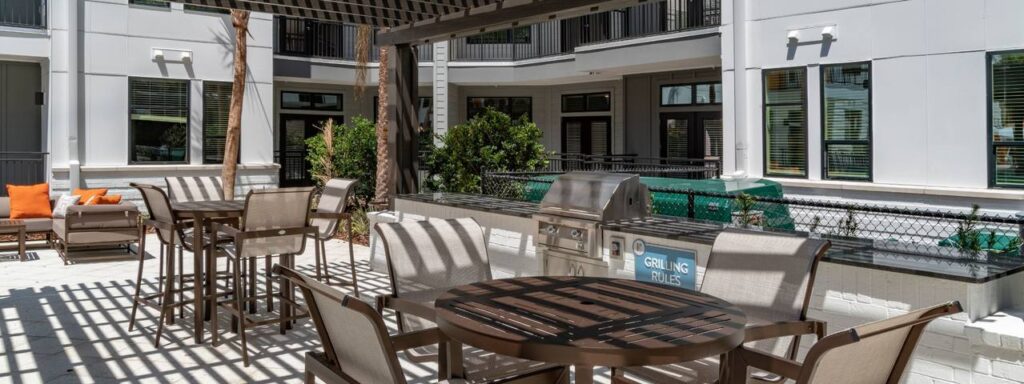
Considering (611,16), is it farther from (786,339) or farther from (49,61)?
Result: (786,339)

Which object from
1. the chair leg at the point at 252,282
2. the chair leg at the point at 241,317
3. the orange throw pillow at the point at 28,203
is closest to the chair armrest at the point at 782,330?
the chair leg at the point at 241,317

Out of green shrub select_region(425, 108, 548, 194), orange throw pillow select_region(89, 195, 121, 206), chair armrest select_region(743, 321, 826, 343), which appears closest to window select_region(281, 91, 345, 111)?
green shrub select_region(425, 108, 548, 194)

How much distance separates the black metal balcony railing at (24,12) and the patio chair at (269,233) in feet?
34.8

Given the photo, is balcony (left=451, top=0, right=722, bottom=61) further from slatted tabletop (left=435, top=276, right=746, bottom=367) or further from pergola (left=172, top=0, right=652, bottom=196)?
slatted tabletop (left=435, top=276, right=746, bottom=367)

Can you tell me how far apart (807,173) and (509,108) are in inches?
438

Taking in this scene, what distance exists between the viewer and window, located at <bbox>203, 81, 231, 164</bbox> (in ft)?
50.5

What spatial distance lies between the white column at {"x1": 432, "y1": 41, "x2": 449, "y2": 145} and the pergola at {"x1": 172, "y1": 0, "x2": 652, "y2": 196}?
10.1 m

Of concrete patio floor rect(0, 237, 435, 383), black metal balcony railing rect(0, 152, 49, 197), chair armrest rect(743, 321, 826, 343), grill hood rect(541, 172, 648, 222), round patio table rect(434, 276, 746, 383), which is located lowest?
concrete patio floor rect(0, 237, 435, 383)

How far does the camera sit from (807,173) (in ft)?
37.7

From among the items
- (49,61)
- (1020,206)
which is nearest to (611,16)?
(1020,206)

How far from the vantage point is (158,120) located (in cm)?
1491

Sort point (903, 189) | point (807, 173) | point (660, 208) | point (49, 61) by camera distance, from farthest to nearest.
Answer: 1. point (49, 61)
2. point (807, 173)
3. point (903, 189)
4. point (660, 208)

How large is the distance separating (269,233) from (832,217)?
5.36 meters

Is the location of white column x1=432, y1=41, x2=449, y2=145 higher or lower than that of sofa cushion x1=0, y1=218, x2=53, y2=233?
higher
